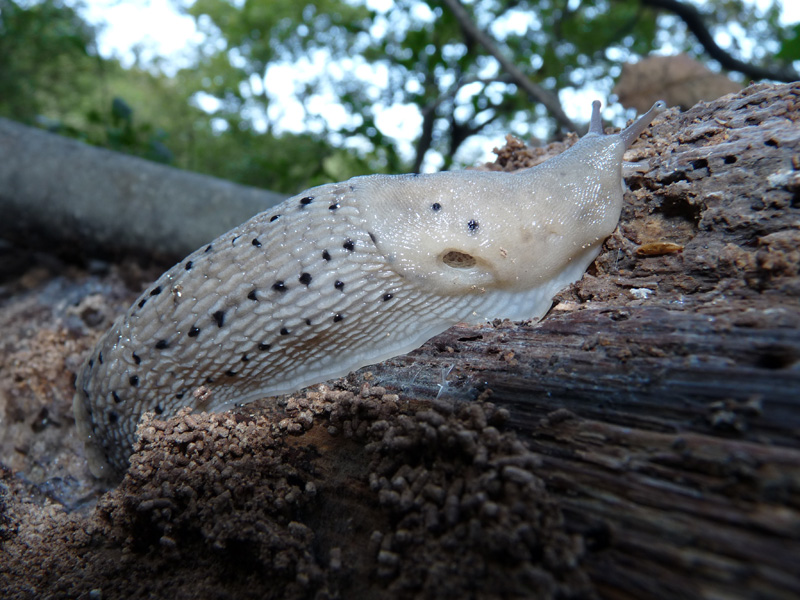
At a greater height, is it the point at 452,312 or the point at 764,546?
the point at 452,312

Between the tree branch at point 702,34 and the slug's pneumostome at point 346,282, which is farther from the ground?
the tree branch at point 702,34

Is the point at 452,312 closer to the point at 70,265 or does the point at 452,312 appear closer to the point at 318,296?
the point at 318,296

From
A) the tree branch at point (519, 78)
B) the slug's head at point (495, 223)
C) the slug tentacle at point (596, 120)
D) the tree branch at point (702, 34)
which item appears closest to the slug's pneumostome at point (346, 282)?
the slug's head at point (495, 223)

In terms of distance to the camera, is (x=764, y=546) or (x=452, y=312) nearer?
(x=764, y=546)

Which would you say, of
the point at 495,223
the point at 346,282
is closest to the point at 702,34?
the point at 495,223

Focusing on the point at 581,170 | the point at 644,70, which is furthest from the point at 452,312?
the point at 644,70

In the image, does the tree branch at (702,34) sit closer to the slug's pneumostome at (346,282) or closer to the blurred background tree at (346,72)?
the blurred background tree at (346,72)

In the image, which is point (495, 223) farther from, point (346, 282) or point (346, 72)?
point (346, 72)

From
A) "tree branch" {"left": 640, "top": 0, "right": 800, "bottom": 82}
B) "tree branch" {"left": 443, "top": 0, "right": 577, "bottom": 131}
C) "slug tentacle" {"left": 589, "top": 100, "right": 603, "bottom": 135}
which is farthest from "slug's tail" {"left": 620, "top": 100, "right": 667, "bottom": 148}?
"tree branch" {"left": 640, "top": 0, "right": 800, "bottom": 82}

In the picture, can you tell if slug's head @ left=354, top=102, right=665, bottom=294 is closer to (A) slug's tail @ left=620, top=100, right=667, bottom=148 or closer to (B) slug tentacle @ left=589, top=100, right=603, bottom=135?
(A) slug's tail @ left=620, top=100, right=667, bottom=148
